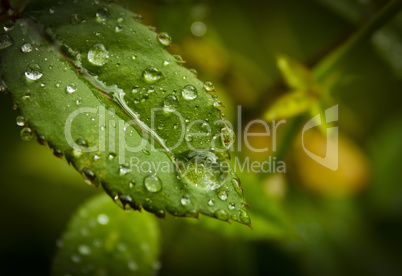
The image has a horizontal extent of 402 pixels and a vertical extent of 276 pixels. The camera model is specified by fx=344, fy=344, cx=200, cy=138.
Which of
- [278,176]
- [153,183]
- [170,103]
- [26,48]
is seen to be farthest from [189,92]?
[278,176]


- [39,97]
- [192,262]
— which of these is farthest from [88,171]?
[192,262]

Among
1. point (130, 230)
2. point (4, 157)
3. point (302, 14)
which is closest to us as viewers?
point (130, 230)

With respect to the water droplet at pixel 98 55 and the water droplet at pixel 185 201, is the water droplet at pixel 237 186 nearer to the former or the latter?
the water droplet at pixel 185 201

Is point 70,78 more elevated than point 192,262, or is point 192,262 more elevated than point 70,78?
point 70,78

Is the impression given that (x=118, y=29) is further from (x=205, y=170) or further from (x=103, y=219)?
(x=103, y=219)

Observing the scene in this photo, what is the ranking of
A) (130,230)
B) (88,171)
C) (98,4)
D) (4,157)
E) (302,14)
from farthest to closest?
(302,14) < (4,157) < (130,230) < (98,4) < (88,171)

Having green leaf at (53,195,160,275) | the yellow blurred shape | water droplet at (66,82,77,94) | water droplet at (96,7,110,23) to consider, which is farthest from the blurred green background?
water droplet at (66,82,77,94)

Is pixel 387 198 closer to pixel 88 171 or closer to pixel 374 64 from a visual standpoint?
pixel 374 64

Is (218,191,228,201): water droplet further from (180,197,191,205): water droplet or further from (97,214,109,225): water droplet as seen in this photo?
(97,214,109,225): water droplet
